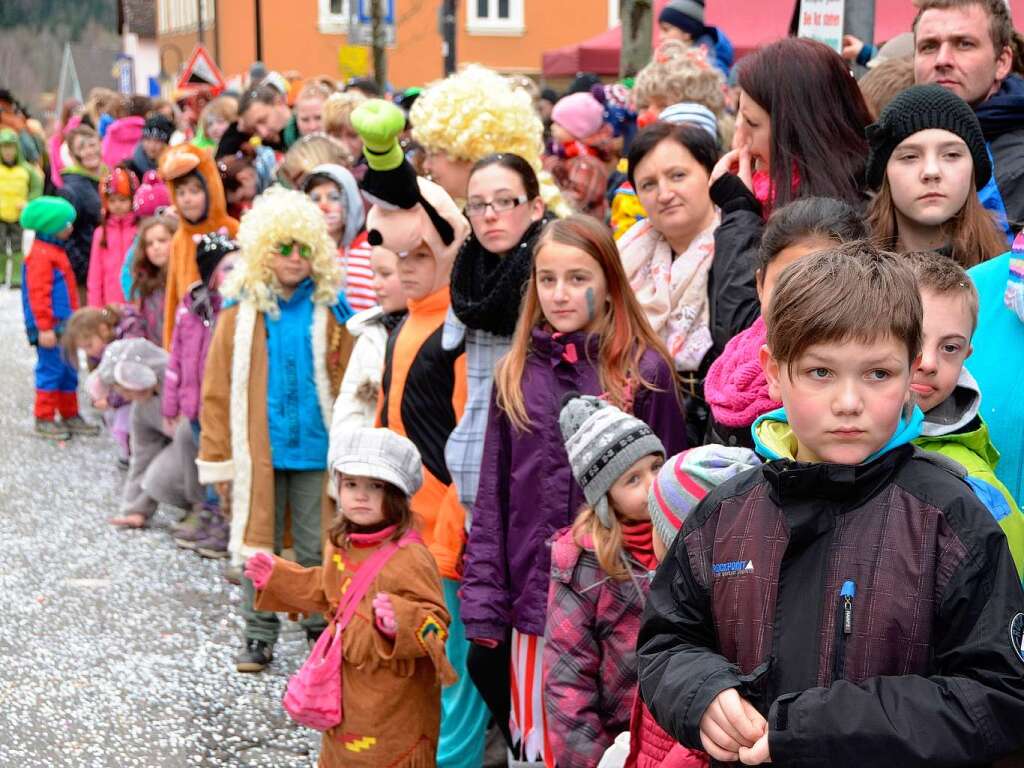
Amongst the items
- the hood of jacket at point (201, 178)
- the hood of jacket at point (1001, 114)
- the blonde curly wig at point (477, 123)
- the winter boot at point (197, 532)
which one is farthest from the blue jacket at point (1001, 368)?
the hood of jacket at point (201, 178)

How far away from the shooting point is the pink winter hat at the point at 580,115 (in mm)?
7652

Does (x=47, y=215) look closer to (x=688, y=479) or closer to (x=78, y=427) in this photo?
(x=78, y=427)

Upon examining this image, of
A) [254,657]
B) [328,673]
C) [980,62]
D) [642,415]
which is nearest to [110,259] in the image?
[254,657]

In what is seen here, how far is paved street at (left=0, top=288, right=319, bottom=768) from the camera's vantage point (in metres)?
4.96

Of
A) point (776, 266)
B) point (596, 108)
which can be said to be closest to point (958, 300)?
point (776, 266)

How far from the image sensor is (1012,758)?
2170 millimetres

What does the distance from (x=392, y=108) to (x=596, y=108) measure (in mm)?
3115

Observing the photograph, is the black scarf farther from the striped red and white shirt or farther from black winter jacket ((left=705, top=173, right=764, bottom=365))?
the striped red and white shirt

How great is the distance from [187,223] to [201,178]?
11.2 inches

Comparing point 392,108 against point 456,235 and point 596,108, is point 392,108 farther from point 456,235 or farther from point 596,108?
point 596,108

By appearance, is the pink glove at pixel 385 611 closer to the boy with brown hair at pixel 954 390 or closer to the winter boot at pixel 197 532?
the boy with brown hair at pixel 954 390

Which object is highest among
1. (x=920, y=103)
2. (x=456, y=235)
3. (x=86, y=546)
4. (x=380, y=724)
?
(x=920, y=103)

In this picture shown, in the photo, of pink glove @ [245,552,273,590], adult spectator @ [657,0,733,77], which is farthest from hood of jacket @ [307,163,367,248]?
pink glove @ [245,552,273,590]

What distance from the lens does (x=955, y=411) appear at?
2.60 m
